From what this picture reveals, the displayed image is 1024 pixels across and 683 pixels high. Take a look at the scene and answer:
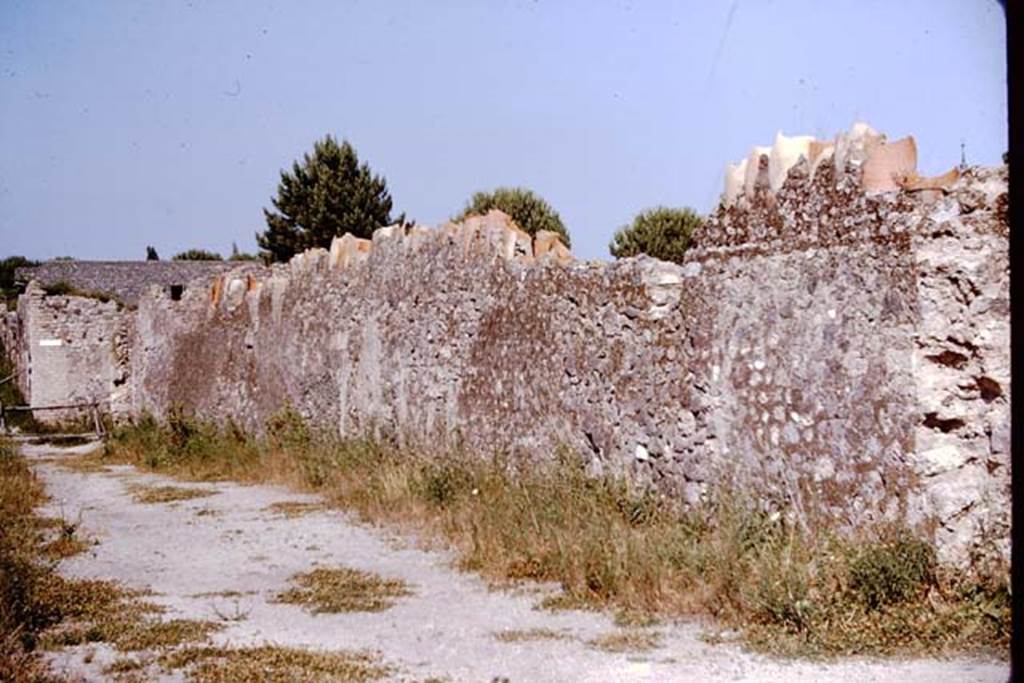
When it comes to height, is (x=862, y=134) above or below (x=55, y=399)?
above

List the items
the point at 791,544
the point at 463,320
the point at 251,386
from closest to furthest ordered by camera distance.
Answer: the point at 791,544
the point at 463,320
the point at 251,386

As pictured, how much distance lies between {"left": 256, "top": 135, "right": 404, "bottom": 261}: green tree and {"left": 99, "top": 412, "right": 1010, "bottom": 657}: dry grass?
106 ft

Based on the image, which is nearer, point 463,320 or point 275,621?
point 275,621

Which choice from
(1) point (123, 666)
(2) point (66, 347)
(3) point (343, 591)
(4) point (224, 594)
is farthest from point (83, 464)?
(1) point (123, 666)

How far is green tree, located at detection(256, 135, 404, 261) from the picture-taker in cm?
4112

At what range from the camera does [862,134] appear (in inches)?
243

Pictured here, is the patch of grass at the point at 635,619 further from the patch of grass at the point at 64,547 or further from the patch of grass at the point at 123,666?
the patch of grass at the point at 64,547

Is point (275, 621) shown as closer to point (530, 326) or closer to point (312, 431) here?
point (530, 326)

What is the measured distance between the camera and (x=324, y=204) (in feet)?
134

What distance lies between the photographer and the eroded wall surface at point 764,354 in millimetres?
5590

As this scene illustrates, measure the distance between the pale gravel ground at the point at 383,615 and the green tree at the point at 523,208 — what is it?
17386 mm

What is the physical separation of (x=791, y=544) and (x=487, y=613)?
1.69 metres

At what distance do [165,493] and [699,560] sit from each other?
7428 millimetres

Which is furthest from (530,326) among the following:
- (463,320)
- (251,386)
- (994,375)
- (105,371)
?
(105,371)
